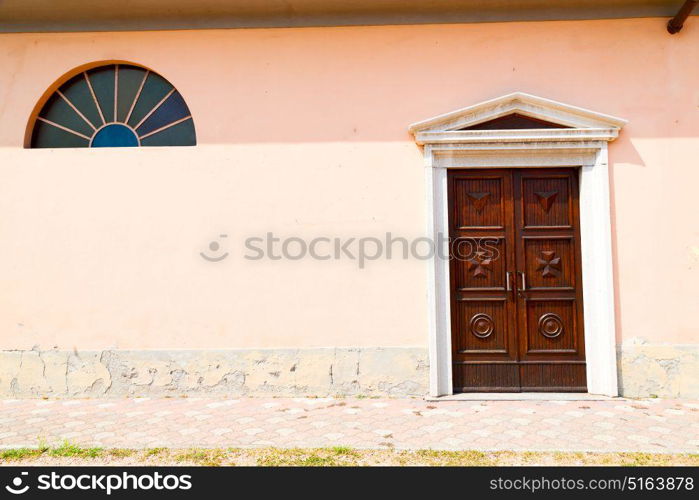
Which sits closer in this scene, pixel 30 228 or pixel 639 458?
pixel 639 458

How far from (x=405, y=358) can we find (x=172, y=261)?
290 centimetres

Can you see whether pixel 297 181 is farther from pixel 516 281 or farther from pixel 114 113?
pixel 516 281

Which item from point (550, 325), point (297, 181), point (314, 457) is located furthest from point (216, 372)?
point (550, 325)

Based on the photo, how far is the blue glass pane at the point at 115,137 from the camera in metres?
5.28

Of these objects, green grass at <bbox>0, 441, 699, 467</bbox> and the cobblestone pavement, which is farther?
the cobblestone pavement

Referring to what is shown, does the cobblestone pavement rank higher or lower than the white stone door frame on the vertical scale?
lower

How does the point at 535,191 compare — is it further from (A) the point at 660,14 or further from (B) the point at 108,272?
(B) the point at 108,272

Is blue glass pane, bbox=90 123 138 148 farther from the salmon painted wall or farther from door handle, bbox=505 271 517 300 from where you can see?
door handle, bbox=505 271 517 300

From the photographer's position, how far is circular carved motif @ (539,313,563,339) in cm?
498

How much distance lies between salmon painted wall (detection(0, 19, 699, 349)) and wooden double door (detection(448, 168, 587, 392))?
485 millimetres

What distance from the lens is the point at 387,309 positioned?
196 inches

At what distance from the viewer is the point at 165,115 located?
5281mm

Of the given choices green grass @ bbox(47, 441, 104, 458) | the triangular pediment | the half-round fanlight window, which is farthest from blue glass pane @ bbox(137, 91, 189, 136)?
green grass @ bbox(47, 441, 104, 458)
